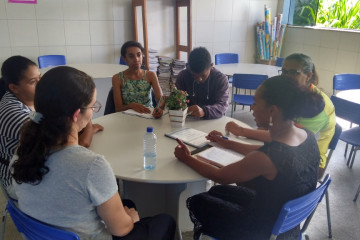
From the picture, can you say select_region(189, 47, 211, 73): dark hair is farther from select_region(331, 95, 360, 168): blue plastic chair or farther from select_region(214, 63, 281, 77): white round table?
select_region(214, 63, 281, 77): white round table

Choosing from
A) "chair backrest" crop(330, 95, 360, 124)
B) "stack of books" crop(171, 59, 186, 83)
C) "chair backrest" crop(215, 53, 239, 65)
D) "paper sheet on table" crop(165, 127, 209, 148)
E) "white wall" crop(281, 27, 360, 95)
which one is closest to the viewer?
"paper sheet on table" crop(165, 127, 209, 148)

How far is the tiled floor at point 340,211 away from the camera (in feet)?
7.27

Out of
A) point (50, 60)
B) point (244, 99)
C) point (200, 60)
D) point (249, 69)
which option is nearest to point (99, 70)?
point (50, 60)

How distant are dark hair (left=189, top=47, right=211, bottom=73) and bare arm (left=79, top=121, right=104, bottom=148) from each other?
86cm

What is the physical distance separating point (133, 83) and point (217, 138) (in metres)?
1.09

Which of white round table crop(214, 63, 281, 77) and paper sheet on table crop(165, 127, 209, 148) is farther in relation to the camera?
white round table crop(214, 63, 281, 77)

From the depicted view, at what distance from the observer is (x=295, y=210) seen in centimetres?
121

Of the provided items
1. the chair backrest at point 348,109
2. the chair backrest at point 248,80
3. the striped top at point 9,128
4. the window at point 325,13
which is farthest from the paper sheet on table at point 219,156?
the window at point 325,13

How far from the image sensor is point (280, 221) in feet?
3.96

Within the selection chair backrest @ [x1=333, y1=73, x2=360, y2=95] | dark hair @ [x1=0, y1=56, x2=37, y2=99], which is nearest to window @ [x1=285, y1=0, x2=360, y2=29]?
chair backrest @ [x1=333, y1=73, x2=360, y2=95]

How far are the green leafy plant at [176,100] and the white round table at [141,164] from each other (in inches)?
6.2

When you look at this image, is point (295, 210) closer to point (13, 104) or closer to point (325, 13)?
point (13, 104)

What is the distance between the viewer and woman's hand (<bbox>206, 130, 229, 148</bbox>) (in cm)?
Result: 177

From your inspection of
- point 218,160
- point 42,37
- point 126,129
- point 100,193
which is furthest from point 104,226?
point 42,37
